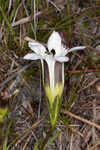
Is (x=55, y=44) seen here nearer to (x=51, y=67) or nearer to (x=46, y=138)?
(x=51, y=67)

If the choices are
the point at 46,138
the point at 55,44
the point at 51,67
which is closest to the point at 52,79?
the point at 51,67

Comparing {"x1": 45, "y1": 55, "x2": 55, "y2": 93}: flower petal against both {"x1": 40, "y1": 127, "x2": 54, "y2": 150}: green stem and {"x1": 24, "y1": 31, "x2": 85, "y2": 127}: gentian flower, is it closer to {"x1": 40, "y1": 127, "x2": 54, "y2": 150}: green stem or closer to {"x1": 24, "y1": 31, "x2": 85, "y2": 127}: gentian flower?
{"x1": 24, "y1": 31, "x2": 85, "y2": 127}: gentian flower

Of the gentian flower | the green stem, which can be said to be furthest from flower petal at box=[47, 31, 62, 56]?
the green stem

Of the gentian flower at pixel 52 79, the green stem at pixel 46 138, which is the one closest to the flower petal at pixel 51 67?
the gentian flower at pixel 52 79

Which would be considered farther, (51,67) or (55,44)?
(55,44)

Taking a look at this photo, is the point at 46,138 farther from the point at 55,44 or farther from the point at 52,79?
the point at 55,44

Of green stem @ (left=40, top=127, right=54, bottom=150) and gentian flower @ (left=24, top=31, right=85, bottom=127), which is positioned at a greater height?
gentian flower @ (left=24, top=31, right=85, bottom=127)

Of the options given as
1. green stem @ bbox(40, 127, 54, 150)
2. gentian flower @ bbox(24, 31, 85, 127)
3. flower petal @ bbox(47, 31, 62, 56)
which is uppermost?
flower petal @ bbox(47, 31, 62, 56)

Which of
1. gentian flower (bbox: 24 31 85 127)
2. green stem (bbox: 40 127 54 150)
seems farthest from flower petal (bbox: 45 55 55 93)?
green stem (bbox: 40 127 54 150)

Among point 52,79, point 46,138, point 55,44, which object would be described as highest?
Result: point 55,44

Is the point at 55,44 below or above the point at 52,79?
above

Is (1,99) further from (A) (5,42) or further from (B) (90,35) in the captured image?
(B) (90,35)

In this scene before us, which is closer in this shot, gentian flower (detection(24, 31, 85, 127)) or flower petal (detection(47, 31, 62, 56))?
gentian flower (detection(24, 31, 85, 127))
